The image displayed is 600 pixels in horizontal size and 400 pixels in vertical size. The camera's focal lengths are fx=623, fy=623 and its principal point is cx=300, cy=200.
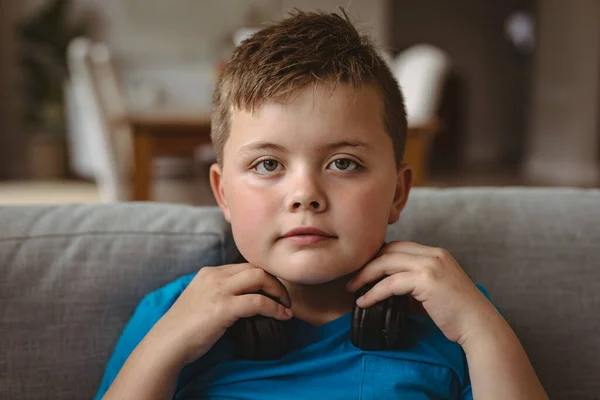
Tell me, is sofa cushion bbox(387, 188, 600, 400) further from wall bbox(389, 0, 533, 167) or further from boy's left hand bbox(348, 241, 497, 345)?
wall bbox(389, 0, 533, 167)

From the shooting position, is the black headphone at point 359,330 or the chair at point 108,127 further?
the chair at point 108,127

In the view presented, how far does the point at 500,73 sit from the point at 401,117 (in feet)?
29.4

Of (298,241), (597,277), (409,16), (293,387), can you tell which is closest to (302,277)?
(298,241)

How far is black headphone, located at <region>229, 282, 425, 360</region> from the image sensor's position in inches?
32.6

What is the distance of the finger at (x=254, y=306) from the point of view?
82cm

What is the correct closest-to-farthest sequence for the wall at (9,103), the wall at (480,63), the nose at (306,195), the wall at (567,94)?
the nose at (306,195)
the wall at (9,103)
the wall at (567,94)
the wall at (480,63)

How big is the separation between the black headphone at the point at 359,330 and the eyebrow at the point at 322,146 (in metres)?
0.19

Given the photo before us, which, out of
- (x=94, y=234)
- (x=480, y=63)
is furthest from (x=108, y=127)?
(x=480, y=63)

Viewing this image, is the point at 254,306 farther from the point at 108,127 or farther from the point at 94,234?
the point at 108,127

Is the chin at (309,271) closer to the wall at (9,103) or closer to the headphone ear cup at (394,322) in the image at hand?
the headphone ear cup at (394,322)

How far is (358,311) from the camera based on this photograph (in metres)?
0.84

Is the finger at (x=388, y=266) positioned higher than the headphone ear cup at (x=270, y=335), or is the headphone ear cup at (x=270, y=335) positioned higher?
the finger at (x=388, y=266)

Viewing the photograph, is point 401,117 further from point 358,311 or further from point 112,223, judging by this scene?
point 112,223

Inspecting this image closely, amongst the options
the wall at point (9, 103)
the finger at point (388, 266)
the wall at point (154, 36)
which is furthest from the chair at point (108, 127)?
the wall at point (9, 103)
